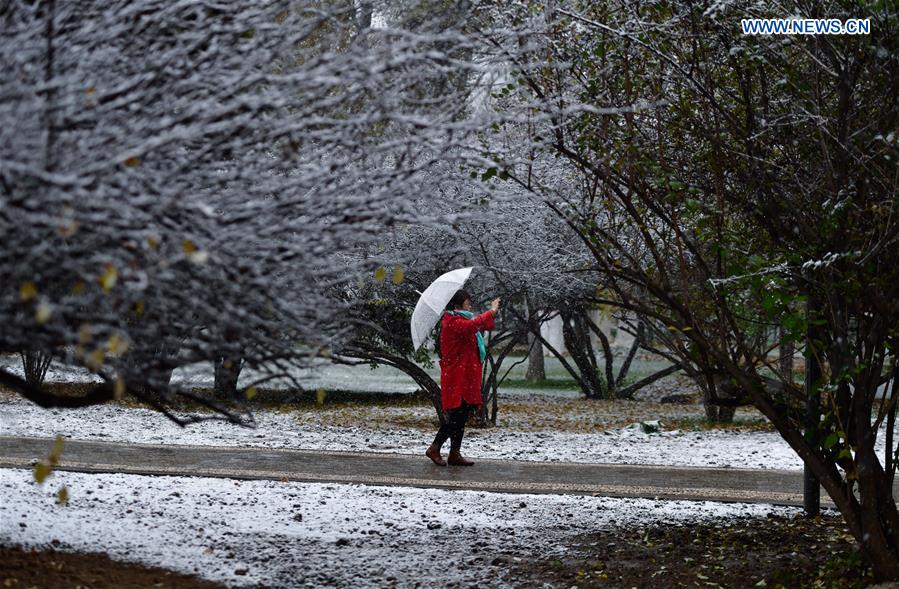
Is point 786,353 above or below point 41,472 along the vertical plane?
above

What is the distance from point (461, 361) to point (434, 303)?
608mm

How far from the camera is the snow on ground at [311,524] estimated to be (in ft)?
19.1

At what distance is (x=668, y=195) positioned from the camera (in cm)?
578

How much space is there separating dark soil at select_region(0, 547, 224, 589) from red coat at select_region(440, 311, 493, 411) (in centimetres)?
417

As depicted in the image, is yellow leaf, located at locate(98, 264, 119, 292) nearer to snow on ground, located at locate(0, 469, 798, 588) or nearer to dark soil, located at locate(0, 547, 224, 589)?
dark soil, located at locate(0, 547, 224, 589)

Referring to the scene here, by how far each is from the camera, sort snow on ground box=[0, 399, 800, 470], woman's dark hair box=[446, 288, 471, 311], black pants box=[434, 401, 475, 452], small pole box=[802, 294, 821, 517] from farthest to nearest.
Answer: snow on ground box=[0, 399, 800, 470]
woman's dark hair box=[446, 288, 471, 311]
black pants box=[434, 401, 475, 452]
small pole box=[802, 294, 821, 517]

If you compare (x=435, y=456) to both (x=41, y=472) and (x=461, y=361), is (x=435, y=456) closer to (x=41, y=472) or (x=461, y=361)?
(x=461, y=361)

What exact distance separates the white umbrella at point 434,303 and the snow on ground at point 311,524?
1.96 meters

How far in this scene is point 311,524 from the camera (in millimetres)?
6879

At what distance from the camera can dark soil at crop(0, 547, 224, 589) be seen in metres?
5.02

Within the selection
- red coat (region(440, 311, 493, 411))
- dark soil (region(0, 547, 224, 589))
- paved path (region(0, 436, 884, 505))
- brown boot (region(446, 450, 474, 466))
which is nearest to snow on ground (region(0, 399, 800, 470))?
paved path (region(0, 436, 884, 505))

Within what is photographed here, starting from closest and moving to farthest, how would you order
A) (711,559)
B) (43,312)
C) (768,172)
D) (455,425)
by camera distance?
(43,312) → (768,172) → (711,559) → (455,425)

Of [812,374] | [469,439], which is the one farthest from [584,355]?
[812,374]

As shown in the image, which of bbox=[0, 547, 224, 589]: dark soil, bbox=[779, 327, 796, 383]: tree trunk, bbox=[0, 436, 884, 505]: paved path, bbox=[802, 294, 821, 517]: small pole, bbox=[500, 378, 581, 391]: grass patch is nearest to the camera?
bbox=[0, 547, 224, 589]: dark soil
